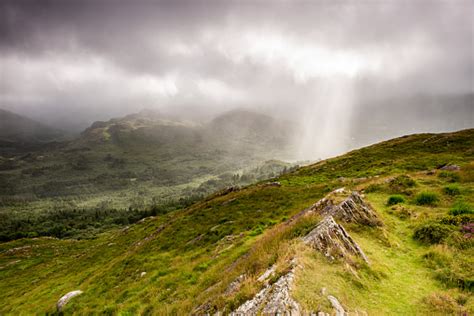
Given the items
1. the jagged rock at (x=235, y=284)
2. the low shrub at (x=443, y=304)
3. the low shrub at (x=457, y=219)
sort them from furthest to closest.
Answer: the low shrub at (x=457, y=219) < the jagged rock at (x=235, y=284) < the low shrub at (x=443, y=304)

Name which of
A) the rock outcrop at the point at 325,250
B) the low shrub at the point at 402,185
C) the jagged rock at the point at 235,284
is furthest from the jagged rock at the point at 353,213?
the low shrub at the point at 402,185

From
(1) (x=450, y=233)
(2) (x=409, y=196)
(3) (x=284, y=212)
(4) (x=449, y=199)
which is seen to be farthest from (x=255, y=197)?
(1) (x=450, y=233)

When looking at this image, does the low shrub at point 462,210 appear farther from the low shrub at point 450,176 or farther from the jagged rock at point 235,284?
the jagged rock at point 235,284

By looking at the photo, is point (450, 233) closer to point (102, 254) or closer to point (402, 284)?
point (402, 284)

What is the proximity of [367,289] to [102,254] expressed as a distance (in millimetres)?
44995

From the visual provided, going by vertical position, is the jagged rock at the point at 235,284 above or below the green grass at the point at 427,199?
below

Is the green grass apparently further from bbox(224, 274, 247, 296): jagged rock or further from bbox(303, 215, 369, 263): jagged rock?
bbox(224, 274, 247, 296): jagged rock

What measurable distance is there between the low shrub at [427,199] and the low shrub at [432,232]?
188 inches

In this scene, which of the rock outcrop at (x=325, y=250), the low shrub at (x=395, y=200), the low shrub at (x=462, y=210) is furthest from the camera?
the low shrub at (x=395, y=200)

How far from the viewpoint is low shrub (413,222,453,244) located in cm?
1021

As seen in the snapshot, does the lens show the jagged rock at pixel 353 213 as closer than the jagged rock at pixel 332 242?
No

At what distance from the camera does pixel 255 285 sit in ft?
24.3

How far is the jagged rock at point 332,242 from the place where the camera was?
838 cm

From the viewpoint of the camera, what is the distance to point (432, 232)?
10.6 m
